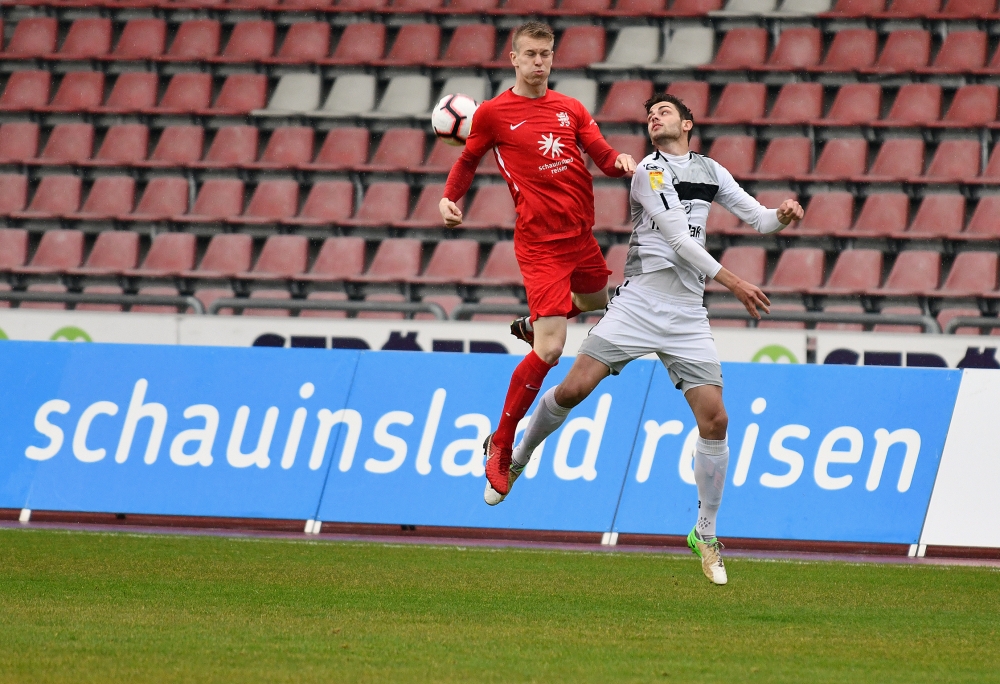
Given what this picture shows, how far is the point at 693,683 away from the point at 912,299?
10095 millimetres

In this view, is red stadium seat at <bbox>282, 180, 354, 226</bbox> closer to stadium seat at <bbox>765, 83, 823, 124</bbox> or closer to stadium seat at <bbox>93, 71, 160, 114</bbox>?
stadium seat at <bbox>93, 71, 160, 114</bbox>

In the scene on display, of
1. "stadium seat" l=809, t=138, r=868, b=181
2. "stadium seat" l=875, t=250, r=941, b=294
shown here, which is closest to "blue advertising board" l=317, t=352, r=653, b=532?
"stadium seat" l=875, t=250, r=941, b=294

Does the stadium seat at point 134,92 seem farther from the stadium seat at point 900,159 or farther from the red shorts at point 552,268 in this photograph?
the red shorts at point 552,268

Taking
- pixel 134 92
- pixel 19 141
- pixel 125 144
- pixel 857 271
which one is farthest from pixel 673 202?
pixel 19 141

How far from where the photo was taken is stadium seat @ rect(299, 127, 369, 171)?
17.0m

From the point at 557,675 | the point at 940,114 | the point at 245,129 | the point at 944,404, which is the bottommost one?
the point at 557,675

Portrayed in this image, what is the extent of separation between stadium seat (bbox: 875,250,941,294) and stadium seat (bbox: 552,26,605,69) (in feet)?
15.5

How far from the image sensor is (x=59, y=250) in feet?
54.9

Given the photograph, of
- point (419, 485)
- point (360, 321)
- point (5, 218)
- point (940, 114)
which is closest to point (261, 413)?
point (419, 485)

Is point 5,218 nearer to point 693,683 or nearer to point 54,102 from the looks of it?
point 54,102

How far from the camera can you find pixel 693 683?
4.94 meters

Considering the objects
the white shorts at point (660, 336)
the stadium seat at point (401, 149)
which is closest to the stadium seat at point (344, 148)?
the stadium seat at point (401, 149)

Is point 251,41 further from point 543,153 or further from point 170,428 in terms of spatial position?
point 543,153

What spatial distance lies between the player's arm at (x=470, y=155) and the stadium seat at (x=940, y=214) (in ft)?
28.3
